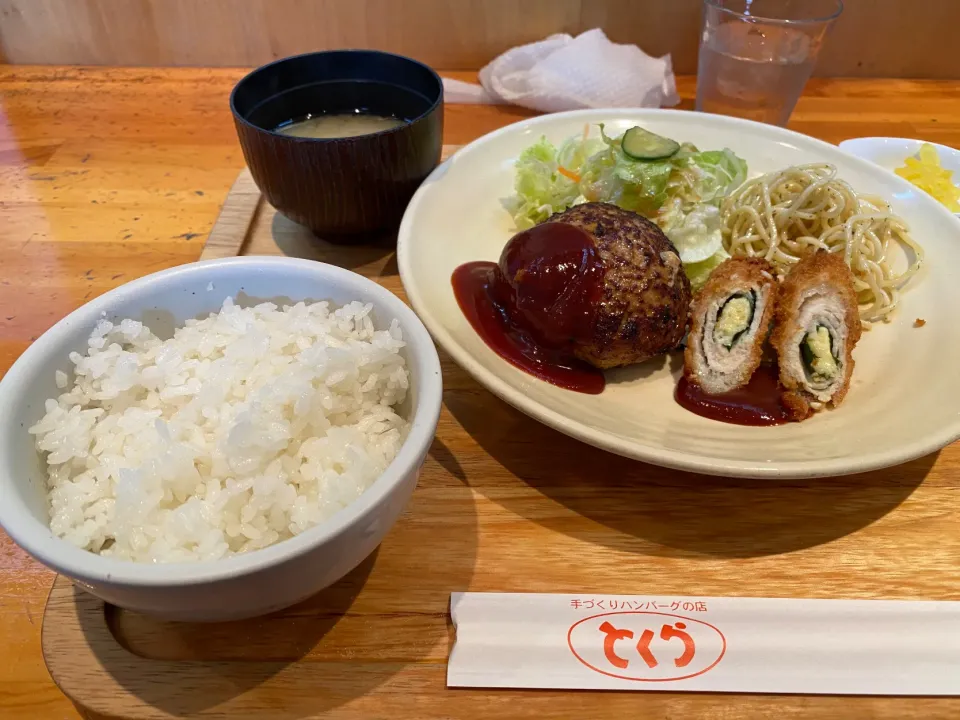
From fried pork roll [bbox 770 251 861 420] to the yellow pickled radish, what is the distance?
0.92 metres

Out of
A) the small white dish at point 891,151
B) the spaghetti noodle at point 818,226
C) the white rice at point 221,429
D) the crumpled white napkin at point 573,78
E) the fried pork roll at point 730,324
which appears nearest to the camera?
the white rice at point 221,429

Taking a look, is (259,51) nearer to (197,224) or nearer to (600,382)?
(197,224)

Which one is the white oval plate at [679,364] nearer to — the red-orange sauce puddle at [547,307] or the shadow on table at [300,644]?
the red-orange sauce puddle at [547,307]

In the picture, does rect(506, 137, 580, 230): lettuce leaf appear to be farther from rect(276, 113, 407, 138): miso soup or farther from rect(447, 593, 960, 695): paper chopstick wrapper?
rect(447, 593, 960, 695): paper chopstick wrapper

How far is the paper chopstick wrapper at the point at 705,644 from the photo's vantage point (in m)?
1.16

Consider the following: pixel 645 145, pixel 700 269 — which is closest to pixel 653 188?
pixel 645 145

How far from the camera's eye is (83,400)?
4.16 ft

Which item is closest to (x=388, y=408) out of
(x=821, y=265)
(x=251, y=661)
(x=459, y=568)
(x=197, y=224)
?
(x=459, y=568)

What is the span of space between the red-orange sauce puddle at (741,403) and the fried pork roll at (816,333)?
34 mm

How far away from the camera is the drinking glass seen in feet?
9.05

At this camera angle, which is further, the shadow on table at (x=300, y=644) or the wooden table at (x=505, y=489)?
the wooden table at (x=505, y=489)

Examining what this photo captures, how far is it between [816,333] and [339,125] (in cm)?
164

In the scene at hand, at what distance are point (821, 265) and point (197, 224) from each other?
2.06 metres

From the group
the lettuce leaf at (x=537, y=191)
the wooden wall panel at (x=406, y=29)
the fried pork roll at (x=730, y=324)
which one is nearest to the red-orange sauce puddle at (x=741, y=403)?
the fried pork roll at (x=730, y=324)
